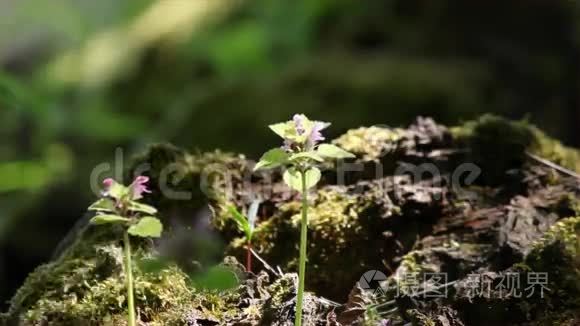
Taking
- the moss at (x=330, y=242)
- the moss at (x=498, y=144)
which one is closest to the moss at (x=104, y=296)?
the moss at (x=330, y=242)

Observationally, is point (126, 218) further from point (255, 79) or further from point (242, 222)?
point (255, 79)

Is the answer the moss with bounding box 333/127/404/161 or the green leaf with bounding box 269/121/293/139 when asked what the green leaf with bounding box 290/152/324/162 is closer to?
the green leaf with bounding box 269/121/293/139

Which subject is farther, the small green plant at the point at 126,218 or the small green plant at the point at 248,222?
the small green plant at the point at 248,222

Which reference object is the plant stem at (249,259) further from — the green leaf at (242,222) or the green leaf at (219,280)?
the green leaf at (219,280)

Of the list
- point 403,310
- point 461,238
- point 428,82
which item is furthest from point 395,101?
point 403,310

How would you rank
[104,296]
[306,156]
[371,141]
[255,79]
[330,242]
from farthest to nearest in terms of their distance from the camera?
1. [255,79]
2. [371,141]
3. [330,242]
4. [104,296]
5. [306,156]

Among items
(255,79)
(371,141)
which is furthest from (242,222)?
(255,79)
